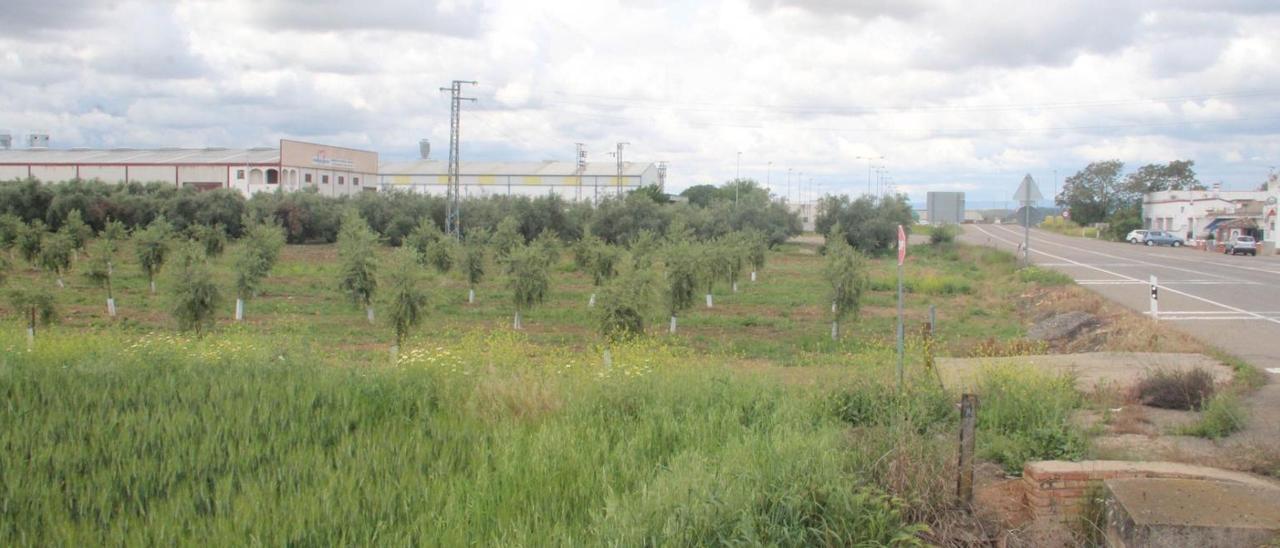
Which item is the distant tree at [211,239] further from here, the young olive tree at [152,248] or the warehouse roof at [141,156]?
the warehouse roof at [141,156]

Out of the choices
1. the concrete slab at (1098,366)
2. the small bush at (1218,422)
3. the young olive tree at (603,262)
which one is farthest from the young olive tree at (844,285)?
the small bush at (1218,422)

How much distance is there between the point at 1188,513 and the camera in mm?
6859

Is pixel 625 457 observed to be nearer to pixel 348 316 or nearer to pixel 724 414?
pixel 724 414

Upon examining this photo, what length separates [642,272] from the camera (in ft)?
69.9

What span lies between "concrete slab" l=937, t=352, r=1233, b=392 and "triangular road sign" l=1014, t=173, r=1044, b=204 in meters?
16.7

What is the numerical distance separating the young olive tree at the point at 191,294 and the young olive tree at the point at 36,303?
288 centimetres

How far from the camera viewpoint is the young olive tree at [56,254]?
1337 inches

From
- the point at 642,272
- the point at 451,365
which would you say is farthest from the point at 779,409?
the point at 642,272

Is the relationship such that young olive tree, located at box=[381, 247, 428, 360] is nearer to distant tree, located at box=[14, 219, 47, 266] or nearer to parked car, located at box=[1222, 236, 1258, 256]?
distant tree, located at box=[14, 219, 47, 266]

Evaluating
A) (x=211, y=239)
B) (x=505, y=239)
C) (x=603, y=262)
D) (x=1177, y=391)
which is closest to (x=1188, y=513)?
(x=1177, y=391)

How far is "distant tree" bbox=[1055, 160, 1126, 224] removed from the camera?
380 ft

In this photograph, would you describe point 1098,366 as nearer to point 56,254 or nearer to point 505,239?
point 505,239

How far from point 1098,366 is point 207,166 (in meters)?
72.3

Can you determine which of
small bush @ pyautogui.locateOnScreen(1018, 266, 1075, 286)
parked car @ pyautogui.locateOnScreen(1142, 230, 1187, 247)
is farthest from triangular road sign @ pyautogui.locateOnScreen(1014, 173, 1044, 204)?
parked car @ pyautogui.locateOnScreen(1142, 230, 1187, 247)
